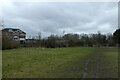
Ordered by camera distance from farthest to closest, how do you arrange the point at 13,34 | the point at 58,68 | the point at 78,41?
1. the point at 78,41
2. the point at 13,34
3. the point at 58,68

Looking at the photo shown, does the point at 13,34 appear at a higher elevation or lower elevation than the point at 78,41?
higher

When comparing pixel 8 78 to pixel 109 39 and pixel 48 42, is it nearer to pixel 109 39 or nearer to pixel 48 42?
pixel 48 42

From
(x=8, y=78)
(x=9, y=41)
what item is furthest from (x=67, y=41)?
(x=8, y=78)

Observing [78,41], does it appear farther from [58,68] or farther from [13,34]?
[58,68]

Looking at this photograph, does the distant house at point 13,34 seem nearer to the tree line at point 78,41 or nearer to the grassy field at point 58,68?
the tree line at point 78,41

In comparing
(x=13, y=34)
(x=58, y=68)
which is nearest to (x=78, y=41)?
(x=13, y=34)

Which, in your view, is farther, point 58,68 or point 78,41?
point 78,41

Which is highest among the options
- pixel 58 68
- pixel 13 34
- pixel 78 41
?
pixel 13 34

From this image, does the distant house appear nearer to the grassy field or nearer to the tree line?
the tree line

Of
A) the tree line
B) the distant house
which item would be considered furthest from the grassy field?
the tree line

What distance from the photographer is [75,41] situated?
11175 cm

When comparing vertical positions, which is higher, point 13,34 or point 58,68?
point 13,34

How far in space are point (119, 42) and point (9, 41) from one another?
6007cm

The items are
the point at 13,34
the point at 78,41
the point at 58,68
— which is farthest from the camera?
the point at 78,41
